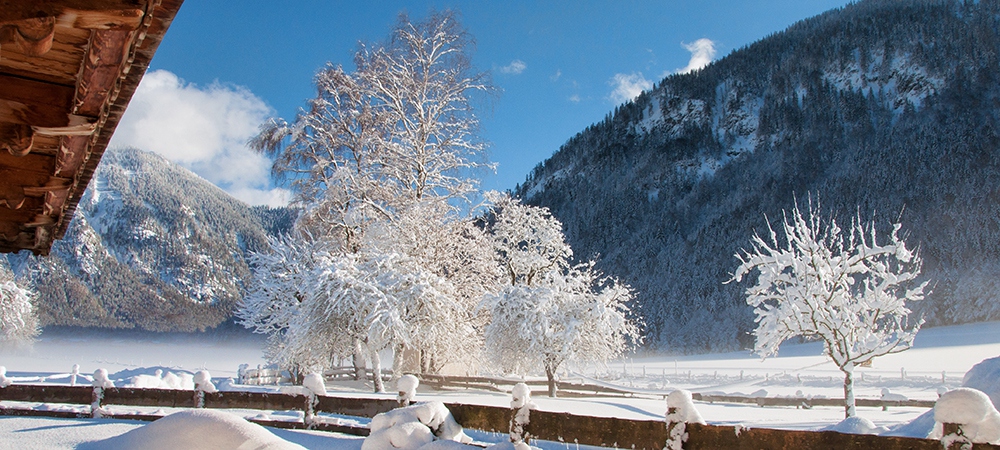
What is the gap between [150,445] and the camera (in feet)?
16.9

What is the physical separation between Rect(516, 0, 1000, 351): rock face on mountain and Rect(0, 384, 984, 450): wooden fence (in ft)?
245

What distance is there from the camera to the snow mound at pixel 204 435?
16.1 feet

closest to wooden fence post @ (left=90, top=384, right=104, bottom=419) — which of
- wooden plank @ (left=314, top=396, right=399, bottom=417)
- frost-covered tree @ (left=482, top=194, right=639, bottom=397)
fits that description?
wooden plank @ (left=314, top=396, right=399, bottom=417)

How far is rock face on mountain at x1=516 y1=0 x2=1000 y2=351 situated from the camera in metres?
77.8

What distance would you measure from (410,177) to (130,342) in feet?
468

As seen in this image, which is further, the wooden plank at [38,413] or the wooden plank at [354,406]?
the wooden plank at [38,413]

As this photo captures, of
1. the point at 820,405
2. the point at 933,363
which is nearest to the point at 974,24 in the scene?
the point at 933,363

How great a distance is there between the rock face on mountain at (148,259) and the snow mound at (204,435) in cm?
12096

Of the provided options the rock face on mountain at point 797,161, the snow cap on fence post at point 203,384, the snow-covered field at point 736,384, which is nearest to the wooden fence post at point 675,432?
the snow-covered field at point 736,384

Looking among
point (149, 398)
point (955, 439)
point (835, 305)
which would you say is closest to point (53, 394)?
point (149, 398)

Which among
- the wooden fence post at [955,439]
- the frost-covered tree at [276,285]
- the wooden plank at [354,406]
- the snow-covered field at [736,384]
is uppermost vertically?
the frost-covered tree at [276,285]

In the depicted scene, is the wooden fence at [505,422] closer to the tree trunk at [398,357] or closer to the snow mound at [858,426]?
the snow mound at [858,426]

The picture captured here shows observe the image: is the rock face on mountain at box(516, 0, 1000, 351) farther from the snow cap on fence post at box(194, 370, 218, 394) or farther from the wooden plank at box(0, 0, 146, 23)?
the wooden plank at box(0, 0, 146, 23)

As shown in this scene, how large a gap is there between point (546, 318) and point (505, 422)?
15374mm
